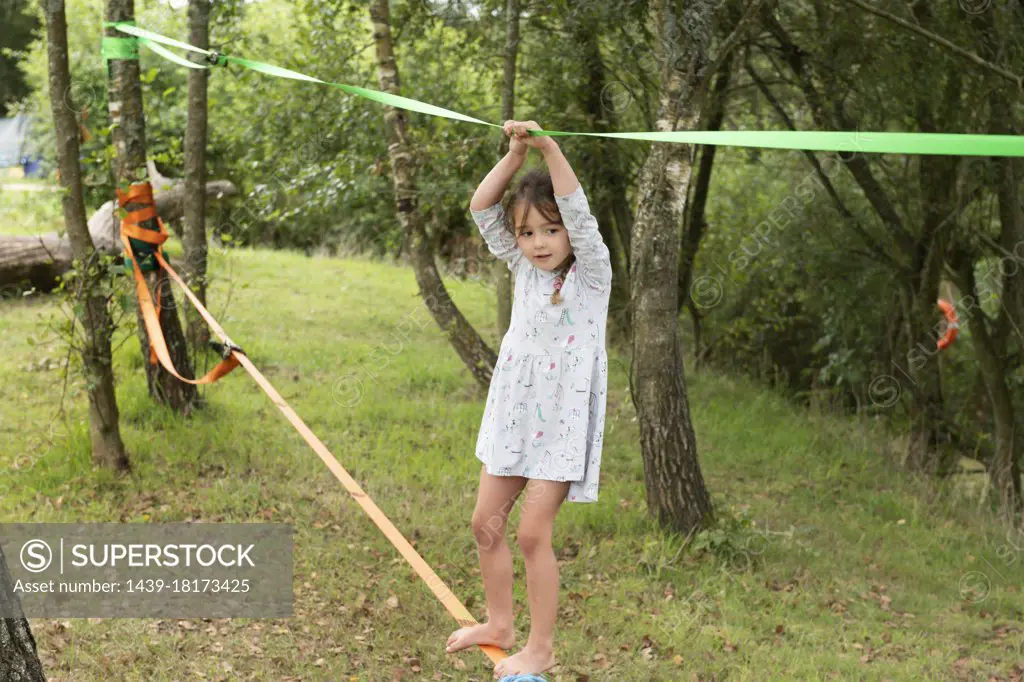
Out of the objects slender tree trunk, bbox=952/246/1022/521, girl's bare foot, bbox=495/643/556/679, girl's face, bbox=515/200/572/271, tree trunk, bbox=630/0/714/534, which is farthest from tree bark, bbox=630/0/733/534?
slender tree trunk, bbox=952/246/1022/521

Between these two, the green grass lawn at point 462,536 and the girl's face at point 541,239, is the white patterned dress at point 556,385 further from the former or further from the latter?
the green grass lawn at point 462,536

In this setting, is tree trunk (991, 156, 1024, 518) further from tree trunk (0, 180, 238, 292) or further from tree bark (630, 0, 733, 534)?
tree trunk (0, 180, 238, 292)

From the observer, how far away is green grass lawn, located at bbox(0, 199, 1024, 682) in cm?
369

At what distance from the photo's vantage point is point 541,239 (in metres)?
2.67

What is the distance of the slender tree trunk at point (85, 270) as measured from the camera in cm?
457

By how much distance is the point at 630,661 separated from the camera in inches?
147

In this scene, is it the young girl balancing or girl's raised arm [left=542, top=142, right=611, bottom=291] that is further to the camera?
the young girl balancing

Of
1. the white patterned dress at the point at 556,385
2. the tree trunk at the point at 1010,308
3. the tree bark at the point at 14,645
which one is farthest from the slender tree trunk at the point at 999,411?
the tree bark at the point at 14,645

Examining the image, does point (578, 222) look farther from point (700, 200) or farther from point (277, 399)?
point (700, 200)

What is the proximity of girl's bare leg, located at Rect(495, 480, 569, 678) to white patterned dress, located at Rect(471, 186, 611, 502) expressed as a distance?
0.15 feet

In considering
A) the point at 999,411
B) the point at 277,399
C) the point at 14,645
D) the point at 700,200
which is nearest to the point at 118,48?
the point at 277,399

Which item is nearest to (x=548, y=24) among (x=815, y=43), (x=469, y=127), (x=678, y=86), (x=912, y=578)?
(x=469, y=127)

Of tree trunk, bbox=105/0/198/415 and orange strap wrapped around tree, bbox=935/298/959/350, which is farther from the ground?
tree trunk, bbox=105/0/198/415

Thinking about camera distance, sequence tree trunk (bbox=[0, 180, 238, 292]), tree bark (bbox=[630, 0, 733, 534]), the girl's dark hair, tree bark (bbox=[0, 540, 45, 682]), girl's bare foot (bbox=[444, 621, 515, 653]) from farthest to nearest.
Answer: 1. tree trunk (bbox=[0, 180, 238, 292])
2. tree bark (bbox=[630, 0, 733, 534])
3. girl's bare foot (bbox=[444, 621, 515, 653])
4. the girl's dark hair
5. tree bark (bbox=[0, 540, 45, 682])
